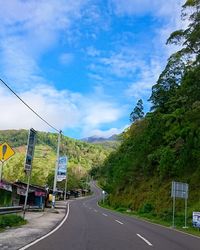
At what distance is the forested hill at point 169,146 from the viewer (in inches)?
1070

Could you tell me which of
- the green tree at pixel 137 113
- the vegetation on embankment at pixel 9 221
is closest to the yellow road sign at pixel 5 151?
the vegetation on embankment at pixel 9 221

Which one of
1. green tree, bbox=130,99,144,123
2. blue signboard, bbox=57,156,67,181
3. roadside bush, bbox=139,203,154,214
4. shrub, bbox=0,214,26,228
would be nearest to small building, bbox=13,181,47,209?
blue signboard, bbox=57,156,67,181

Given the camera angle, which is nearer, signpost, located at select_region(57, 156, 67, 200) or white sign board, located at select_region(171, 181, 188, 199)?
white sign board, located at select_region(171, 181, 188, 199)

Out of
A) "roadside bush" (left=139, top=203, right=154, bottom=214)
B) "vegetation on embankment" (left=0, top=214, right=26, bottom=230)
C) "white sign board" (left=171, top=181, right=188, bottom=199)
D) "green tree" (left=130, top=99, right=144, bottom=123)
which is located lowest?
"vegetation on embankment" (left=0, top=214, right=26, bottom=230)

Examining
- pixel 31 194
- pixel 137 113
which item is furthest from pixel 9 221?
pixel 137 113

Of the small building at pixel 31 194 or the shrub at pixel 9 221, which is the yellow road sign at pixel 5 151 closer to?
the shrub at pixel 9 221

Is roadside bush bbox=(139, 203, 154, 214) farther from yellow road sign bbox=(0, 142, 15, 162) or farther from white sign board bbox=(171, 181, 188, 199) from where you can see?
yellow road sign bbox=(0, 142, 15, 162)

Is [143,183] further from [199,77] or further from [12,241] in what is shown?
[12,241]

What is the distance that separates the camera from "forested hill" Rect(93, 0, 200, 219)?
2719cm

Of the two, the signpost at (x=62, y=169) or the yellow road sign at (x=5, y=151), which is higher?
the signpost at (x=62, y=169)

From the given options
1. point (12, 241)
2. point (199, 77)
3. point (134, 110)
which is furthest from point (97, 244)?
point (134, 110)

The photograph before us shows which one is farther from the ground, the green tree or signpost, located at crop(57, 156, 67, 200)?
the green tree

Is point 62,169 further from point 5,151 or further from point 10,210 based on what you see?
point 5,151

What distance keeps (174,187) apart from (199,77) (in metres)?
8.34
